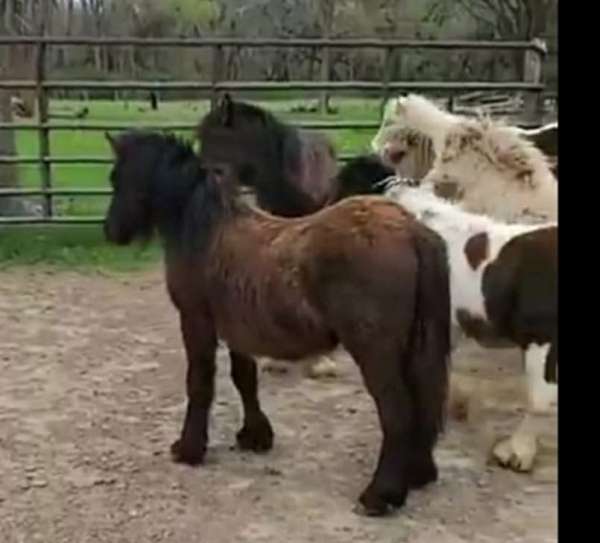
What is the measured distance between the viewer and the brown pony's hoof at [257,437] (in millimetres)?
3621

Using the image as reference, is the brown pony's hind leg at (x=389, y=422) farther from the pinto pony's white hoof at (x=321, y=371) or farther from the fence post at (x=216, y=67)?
the fence post at (x=216, y=67)

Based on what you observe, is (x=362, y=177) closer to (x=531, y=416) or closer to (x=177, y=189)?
(x=177, y=189)

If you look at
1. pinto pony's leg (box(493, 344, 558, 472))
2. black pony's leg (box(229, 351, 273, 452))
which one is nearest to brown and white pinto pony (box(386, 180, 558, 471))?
pinto pony's leg (box(493, 344, 558, 472))

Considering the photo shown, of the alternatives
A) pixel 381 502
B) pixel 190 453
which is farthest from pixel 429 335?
pixel 190 453

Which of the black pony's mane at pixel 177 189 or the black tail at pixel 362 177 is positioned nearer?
the black pony's mane at pixel 177 189

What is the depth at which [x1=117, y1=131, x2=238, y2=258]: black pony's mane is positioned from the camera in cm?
344

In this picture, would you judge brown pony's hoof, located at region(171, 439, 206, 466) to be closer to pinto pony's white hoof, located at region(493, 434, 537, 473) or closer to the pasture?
the pasture

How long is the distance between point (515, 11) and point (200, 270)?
36.1ft

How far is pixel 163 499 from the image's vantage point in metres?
3.21

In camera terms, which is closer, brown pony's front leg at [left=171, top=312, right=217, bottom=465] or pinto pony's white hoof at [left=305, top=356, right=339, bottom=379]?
brown pony's front leg at [left=171, top=312, right=217, bottom=465]

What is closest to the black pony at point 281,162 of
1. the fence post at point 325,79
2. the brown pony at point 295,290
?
the brown pony at point 295,290

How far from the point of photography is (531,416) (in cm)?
345

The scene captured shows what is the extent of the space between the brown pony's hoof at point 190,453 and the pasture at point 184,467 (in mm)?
34

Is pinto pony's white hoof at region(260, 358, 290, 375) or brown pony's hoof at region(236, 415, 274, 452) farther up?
brown pony's hoof at region(236, 415, 274, 452)
